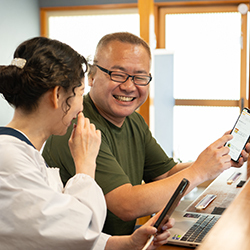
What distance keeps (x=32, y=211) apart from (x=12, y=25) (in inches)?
128

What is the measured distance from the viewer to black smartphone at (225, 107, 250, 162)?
5.15 feet

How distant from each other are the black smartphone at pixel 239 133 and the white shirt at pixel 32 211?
2.80 ft

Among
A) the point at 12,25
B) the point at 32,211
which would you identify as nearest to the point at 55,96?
the point at 32,211

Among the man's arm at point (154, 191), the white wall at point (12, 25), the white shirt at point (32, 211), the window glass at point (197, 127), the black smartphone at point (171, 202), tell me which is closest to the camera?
the white shirt at point (32, 211)

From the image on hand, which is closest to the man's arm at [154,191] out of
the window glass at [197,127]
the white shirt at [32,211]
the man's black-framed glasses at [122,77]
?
the white shirt at [32,211]

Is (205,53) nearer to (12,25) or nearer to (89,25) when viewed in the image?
(89,25)

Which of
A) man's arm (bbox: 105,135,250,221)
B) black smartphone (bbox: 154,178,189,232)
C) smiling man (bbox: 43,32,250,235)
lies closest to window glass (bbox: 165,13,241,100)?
smiling man (bbox: 43,32,250,235)

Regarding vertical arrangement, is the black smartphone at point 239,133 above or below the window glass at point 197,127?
above

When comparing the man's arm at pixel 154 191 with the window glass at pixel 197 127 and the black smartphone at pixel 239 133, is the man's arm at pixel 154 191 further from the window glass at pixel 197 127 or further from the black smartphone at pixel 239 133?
the window glass at pixel 197 127

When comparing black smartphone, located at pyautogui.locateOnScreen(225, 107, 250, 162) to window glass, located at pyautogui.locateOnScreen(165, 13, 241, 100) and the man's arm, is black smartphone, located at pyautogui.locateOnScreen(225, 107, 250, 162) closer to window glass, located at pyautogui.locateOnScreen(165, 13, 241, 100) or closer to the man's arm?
the man's arm

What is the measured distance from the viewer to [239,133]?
1.58 metres

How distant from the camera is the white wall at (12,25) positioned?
11.8ft

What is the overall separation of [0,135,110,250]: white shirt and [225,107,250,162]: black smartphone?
2.80ft

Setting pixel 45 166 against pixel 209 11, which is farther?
pixel 209 11
